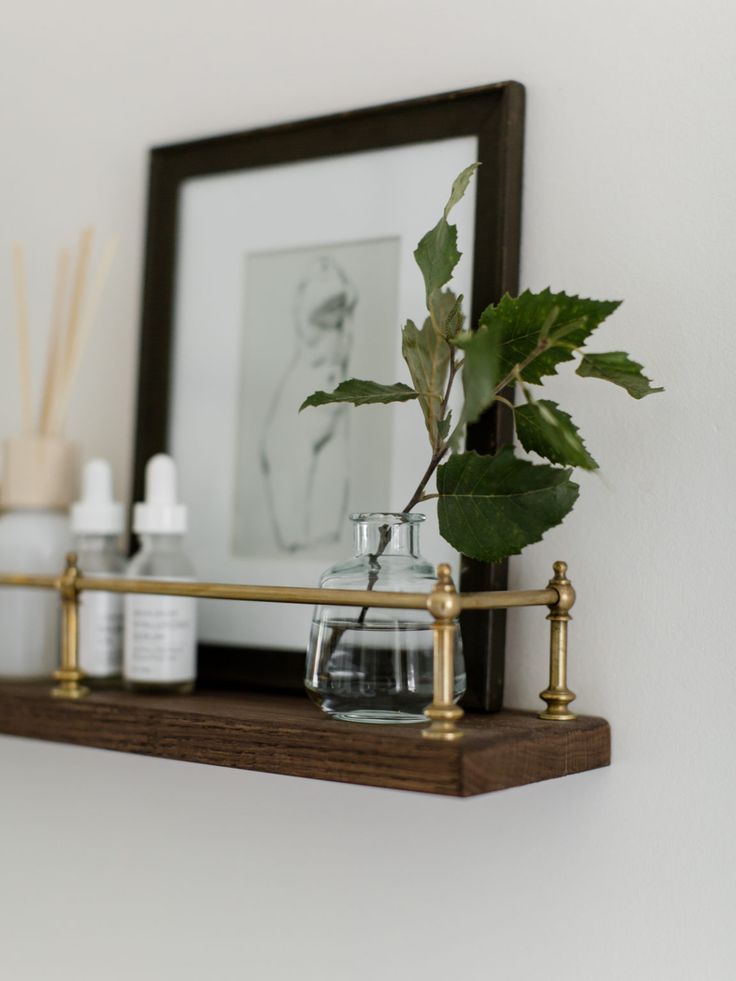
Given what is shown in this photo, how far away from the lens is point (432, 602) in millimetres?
432

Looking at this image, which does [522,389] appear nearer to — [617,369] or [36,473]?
[617,369]

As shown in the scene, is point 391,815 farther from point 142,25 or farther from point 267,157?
point 142,25

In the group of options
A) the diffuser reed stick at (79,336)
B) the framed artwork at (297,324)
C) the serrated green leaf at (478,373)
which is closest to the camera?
the serrated green leaf at (478,373)

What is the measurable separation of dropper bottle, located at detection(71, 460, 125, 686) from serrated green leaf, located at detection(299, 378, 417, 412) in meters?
0.17

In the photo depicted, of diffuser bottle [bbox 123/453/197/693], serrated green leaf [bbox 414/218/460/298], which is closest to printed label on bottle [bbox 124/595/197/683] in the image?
diffuser bottle [bbox 123/453/197/693]

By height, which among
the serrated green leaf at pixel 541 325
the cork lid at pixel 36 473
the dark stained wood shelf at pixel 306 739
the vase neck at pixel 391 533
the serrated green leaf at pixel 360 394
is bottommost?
the dark stained wood shelf at pixel 306 739

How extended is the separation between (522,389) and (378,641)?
116mm

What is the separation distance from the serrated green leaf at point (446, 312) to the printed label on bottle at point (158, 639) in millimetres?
195

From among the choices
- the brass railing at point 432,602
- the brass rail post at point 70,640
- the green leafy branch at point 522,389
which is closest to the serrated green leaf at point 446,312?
the green leafy branch at point 522,389

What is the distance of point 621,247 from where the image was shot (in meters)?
0.52

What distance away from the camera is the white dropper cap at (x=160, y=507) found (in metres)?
0.58

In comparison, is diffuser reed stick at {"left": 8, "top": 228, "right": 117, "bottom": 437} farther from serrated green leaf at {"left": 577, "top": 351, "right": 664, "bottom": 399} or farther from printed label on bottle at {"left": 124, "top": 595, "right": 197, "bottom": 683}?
serrated green leaf at {"left": 577, "top": 351, "right": 664, "bottom": 399}

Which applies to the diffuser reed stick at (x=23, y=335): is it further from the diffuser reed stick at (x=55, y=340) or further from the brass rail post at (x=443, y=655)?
the brass rail post at (x=443, y=655)

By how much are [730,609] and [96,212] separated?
43cm
